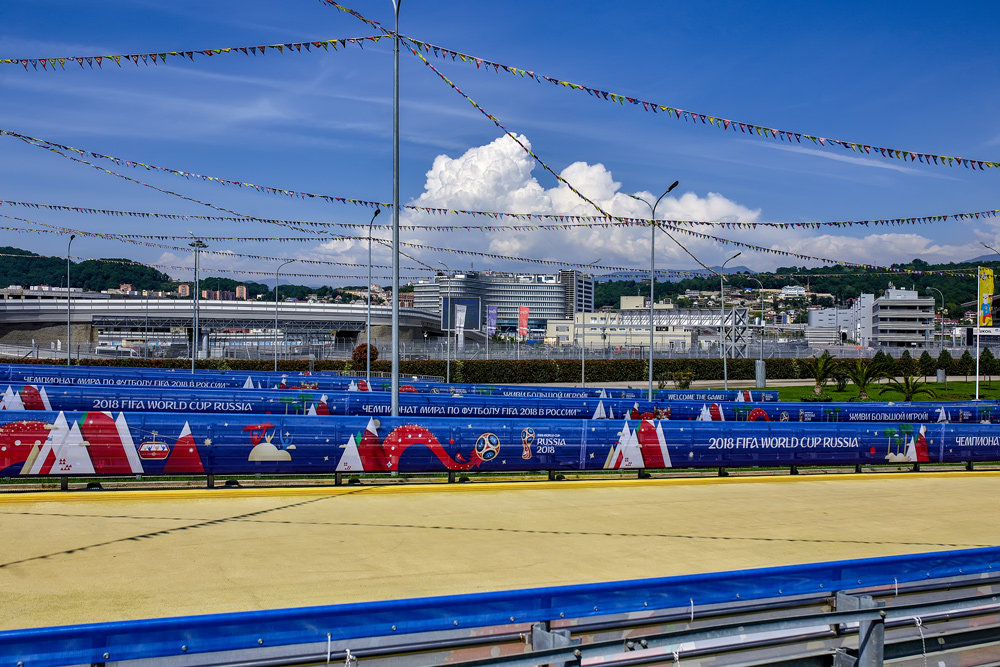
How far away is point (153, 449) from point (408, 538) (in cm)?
669

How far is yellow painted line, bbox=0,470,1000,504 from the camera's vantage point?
15.6 m

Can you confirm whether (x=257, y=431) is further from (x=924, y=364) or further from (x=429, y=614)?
(x=924, y=364)

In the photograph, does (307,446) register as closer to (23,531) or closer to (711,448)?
(23,531)

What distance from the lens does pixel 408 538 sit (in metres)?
13.1

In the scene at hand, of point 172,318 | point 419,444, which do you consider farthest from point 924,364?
point 172,318

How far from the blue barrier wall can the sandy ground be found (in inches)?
121

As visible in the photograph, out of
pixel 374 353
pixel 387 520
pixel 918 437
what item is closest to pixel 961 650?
pixel 387 520

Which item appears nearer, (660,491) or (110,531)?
(110,531)

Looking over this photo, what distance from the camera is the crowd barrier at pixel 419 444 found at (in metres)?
16.0

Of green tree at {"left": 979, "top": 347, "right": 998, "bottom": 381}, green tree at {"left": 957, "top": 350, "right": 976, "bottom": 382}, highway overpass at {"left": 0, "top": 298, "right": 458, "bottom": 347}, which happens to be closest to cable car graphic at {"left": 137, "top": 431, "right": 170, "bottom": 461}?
highway overpass at {"left": 0, "top": 298, "right": 458, "bottom": 347}

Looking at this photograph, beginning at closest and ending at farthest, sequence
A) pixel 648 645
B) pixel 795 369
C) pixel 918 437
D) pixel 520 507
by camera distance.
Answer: pixel 648 645 < pixel 520 507 < pixel 918 437 < pixel 795 369

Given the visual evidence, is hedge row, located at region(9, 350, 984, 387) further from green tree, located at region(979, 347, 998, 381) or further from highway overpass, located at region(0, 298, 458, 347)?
highway overpass, located at region(0, 298, 458, 347)

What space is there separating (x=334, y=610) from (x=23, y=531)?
8696 mm

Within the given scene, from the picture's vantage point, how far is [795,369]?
2960 inches
